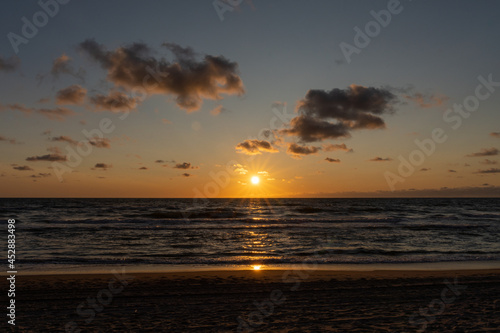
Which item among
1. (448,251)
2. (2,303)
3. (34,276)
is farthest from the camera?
(448,251)

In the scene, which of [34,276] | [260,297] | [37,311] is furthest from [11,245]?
[260,297]

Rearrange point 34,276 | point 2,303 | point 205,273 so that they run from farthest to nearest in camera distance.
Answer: point 205,273 < point 34,276 < point 2,303

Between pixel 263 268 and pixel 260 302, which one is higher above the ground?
pixel 260 302

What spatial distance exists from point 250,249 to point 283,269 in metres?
7.23

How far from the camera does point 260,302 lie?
10664 millimetres

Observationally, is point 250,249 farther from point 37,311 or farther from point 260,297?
point 37,311

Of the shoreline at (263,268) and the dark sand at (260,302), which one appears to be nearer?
the dark sand at (260,302)

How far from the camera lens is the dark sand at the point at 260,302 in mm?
8484

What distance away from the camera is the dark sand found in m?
8.48

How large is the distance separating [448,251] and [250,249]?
13.5 metres

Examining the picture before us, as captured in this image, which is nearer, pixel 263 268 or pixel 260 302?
pixel 260 302

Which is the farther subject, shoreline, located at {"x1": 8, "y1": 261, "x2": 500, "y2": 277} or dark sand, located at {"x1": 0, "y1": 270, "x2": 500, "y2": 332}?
shoreline, located at {"x1": 8, "y1": 261, "x2": 500, "y2": 277}

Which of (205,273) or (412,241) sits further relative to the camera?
(412,241)

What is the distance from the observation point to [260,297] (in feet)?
37.0
